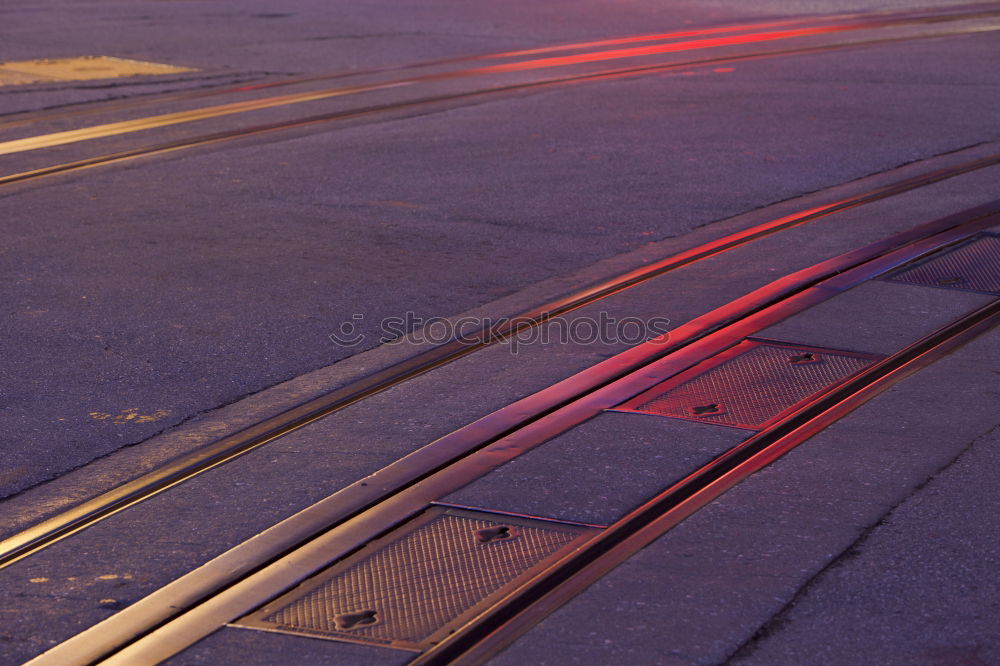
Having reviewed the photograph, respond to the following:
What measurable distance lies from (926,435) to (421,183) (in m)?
5.28

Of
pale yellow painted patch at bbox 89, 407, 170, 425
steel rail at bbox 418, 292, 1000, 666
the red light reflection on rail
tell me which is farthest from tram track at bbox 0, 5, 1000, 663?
the red light reflection on rail

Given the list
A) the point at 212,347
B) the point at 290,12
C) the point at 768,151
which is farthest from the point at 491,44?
the point at 212,347

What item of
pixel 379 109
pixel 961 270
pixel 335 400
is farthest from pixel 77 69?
pixel 961 270

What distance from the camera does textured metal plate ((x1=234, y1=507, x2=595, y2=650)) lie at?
3.59 meters

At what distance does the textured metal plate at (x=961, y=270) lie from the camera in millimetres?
6719

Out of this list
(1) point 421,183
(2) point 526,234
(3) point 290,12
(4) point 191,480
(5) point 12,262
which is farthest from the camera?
Answer: (3) point 290,12

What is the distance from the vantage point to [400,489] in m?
4.43

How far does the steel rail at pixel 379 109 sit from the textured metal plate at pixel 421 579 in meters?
6.63

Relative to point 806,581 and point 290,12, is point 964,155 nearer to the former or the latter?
point 806,581

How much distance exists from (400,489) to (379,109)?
345 inches

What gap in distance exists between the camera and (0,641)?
354 centimetres

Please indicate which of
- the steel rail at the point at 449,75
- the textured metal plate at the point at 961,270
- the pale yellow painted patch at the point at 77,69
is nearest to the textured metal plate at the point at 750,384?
the textured metal plate at the point at 961,270

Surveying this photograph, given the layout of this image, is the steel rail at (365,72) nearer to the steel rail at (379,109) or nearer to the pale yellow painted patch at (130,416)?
the steel rail at (379,109)

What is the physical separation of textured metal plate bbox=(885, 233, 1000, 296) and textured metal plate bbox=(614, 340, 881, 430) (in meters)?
1.31
